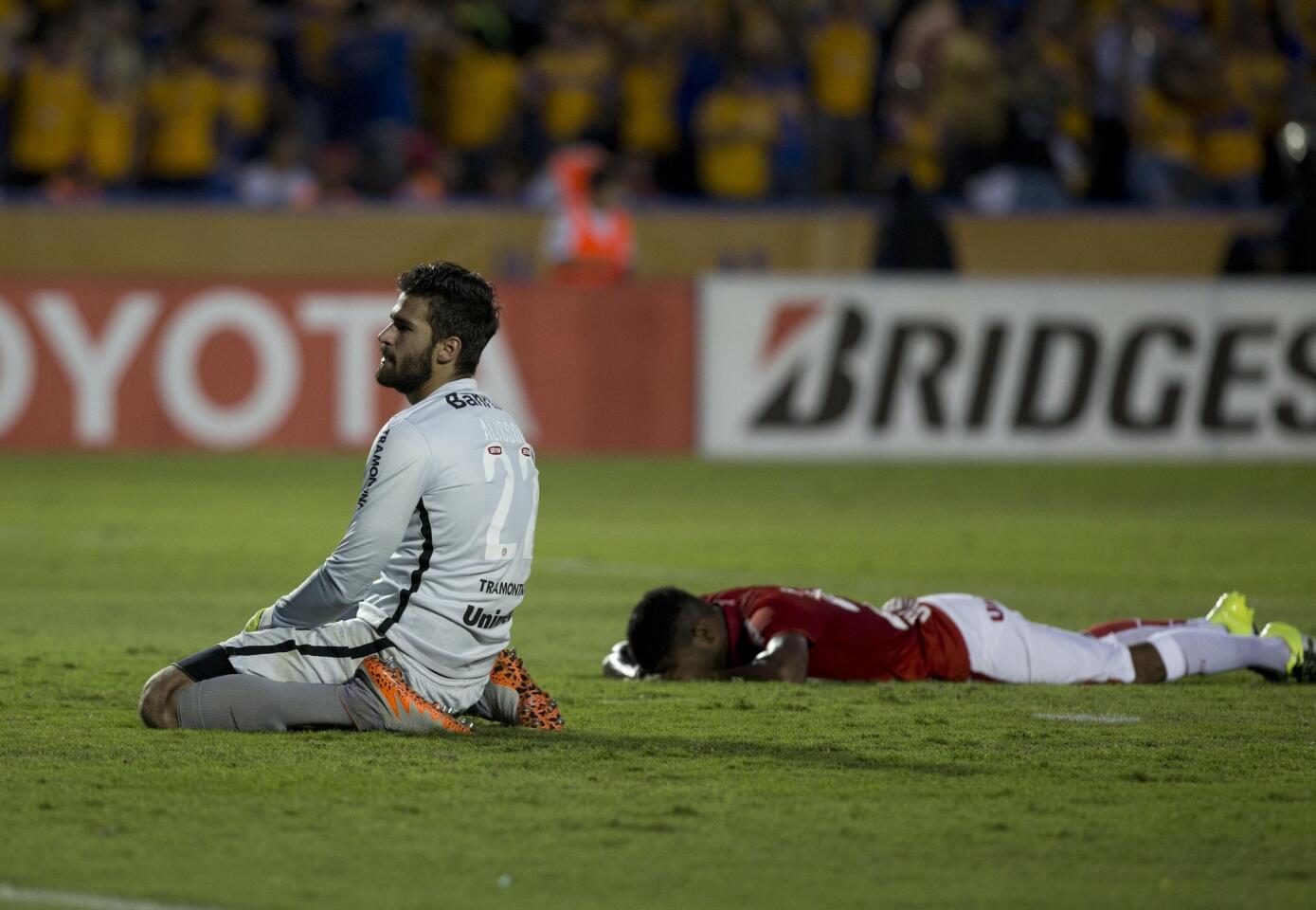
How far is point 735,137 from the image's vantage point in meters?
22.4

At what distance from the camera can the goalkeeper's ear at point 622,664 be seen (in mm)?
8516

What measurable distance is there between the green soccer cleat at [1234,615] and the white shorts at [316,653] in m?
3.46

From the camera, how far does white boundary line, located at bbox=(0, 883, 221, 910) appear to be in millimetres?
4836

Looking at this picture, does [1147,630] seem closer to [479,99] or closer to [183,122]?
[183,122]

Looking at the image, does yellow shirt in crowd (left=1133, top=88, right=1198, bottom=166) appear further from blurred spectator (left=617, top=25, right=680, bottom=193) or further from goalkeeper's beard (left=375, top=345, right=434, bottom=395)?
goalkeeper's beard (left=375, top=345, right=434, bottom=395)

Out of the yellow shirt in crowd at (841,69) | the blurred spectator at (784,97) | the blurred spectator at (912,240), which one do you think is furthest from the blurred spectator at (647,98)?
the blurred spectator at (912,240)

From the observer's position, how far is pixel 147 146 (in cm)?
2166

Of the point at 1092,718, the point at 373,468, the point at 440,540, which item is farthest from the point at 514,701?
the point at 1092,718

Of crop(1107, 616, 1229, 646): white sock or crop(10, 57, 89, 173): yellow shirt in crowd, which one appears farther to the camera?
crop(10, 57, 89, 173): yellow shirt in crowd

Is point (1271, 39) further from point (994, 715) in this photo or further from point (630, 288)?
point (994, 715)

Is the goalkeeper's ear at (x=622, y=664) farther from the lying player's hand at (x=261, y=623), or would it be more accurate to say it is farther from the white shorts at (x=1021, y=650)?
the lying player's hand at (x=261, y=623)

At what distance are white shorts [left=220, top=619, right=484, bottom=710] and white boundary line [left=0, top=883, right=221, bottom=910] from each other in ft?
6.43

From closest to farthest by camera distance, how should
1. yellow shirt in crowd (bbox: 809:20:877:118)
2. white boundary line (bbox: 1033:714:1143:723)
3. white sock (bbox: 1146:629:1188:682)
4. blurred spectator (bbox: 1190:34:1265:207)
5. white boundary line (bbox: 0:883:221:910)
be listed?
1. white boundary line (bbox: 0:883:221:910)
2. white boundary line (bbox: 1033:714:1143:723)
3. white sock (bbox: 1146:629:1188:682)
4. yellow shirt in crowd (bbox: 809:20:877:118)
5. blurred spectator (bbox: 1190:34:1265:207)

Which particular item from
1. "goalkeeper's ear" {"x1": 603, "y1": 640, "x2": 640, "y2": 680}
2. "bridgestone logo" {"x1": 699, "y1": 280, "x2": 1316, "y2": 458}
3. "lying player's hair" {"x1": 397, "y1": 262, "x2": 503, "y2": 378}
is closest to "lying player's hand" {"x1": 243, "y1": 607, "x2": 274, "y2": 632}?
"lying player's hair" {"x1": 397, "y1": 262, "x2": 503, "y2": 378}
